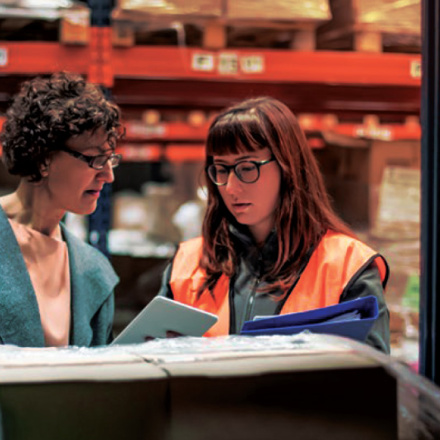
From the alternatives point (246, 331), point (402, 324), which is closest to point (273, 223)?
point (246, 331)

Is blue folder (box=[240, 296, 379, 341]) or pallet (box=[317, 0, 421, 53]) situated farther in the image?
pallet (box=[317, 0, 421, 53])

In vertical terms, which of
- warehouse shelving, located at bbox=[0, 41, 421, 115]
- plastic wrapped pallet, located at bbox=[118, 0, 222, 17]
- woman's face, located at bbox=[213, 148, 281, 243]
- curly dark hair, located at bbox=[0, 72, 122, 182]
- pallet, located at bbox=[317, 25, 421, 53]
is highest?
plastic wrapped pallet, located at bbox=[118, 0, 222, 17]

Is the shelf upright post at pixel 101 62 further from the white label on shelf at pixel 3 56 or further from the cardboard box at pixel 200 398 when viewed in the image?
the cardboard box at pixel 200 398

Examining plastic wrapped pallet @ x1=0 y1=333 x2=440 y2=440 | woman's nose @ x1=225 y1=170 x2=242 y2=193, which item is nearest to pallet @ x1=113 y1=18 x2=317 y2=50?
woman's nose @ x1=225 y1=170 x2=242 y2=193

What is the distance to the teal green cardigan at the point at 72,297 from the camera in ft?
4.67

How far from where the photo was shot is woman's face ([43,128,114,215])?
1593 millimetres

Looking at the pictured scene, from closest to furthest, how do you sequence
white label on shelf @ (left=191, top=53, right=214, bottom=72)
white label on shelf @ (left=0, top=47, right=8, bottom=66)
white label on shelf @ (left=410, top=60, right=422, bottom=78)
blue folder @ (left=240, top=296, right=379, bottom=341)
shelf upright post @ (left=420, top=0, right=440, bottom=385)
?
blue folder @ (left=240, top=296, right=379, bottom=341) < shelf upright post @ (left=420, top=0, right=440, bottom=385) < white label on shelf @ (left=0, top=47, right=8, bottom=66) < white label on shelf @ (left=191, top=53, right=214, bottom=72) < white label on shelf @ (left=410, top=60, right=422, bottom=78)

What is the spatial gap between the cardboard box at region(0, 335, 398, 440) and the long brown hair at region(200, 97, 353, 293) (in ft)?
2.77

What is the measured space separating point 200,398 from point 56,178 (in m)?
0.96

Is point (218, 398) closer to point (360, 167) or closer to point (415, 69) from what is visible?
point (415, 69)

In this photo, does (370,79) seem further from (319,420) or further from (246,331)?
(319,420)

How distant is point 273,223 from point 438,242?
0.49m

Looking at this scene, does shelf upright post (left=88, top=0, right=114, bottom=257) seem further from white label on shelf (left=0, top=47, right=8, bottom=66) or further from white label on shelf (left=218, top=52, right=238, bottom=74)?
white label on shelf (left=218, top=52, right=238, bottom=74)

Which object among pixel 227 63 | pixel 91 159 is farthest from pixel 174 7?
pixel 91 159
